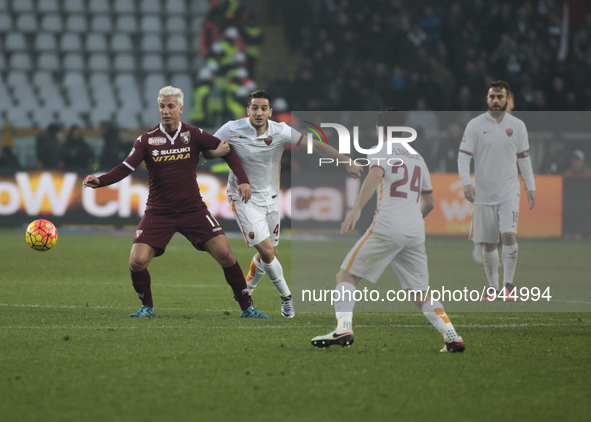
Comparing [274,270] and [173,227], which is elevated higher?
[173,227]

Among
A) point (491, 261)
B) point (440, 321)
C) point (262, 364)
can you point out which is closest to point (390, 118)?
point (440, 321)

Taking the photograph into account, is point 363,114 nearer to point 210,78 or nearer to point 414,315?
point 210,78

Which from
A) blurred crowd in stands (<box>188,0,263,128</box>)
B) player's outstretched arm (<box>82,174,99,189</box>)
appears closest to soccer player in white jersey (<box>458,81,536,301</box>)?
player's outstretched arm (<box>82,174,99,189</box>)

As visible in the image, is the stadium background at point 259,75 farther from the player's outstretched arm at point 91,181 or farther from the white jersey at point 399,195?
the white jersey at point 399,195

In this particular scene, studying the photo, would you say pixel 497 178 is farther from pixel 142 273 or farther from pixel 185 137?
pixel 142 273

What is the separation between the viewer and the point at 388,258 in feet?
18.2

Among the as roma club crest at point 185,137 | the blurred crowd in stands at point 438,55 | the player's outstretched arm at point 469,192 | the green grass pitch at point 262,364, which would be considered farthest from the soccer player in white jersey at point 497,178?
the blurred crowd in stands at point 438,55

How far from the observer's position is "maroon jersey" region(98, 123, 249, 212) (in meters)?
7.06

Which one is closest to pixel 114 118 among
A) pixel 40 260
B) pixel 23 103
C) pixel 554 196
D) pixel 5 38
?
pixel 23 103

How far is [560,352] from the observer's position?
5.62m

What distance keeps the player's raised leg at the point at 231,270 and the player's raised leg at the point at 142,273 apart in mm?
530

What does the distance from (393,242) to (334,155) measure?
1738 millimetres

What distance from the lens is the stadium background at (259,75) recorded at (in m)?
16.1

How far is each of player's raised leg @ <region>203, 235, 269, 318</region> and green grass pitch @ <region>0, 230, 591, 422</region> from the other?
0.14 metres
